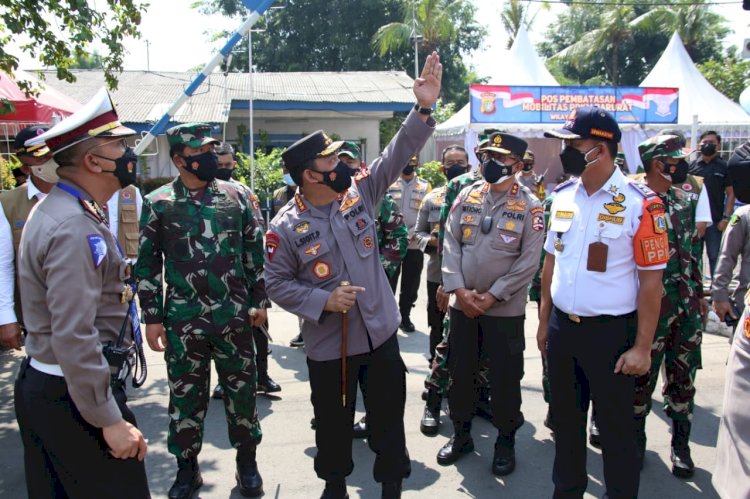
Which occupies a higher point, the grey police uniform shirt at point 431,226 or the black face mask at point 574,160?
the black face mask at point 574,160

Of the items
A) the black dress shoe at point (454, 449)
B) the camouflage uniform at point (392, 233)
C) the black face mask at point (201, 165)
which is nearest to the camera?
the black face mask at point (201, 165)

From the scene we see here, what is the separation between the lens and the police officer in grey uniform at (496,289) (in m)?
3.97

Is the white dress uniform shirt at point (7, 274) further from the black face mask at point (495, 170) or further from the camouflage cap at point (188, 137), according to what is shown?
the black face mask at point (495, 170)

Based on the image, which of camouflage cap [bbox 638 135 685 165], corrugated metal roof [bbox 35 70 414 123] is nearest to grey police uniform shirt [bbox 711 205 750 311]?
camouflage cap [bbox 638 135 685 165]

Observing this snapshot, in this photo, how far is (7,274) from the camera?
3.94 meters

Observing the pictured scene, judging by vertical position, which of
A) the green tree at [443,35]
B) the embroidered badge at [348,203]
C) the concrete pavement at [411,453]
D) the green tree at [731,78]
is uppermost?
the green tree at [443,35]

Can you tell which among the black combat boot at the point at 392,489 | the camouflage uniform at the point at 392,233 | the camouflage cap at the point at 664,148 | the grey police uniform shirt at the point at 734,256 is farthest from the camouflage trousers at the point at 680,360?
the camouflage uniform at the point at 392,233

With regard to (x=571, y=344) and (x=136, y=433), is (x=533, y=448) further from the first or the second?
(x=136, y=433)

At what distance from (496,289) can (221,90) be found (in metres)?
17.7

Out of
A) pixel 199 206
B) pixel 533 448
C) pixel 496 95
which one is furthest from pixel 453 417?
pixel 496 95

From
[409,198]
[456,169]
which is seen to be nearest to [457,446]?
[456,169]

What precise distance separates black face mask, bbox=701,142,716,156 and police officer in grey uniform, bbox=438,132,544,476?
537 centimetres

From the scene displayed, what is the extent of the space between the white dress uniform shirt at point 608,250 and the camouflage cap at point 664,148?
106 centimetres

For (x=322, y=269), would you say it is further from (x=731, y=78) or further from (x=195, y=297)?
(x=731, y=78)
